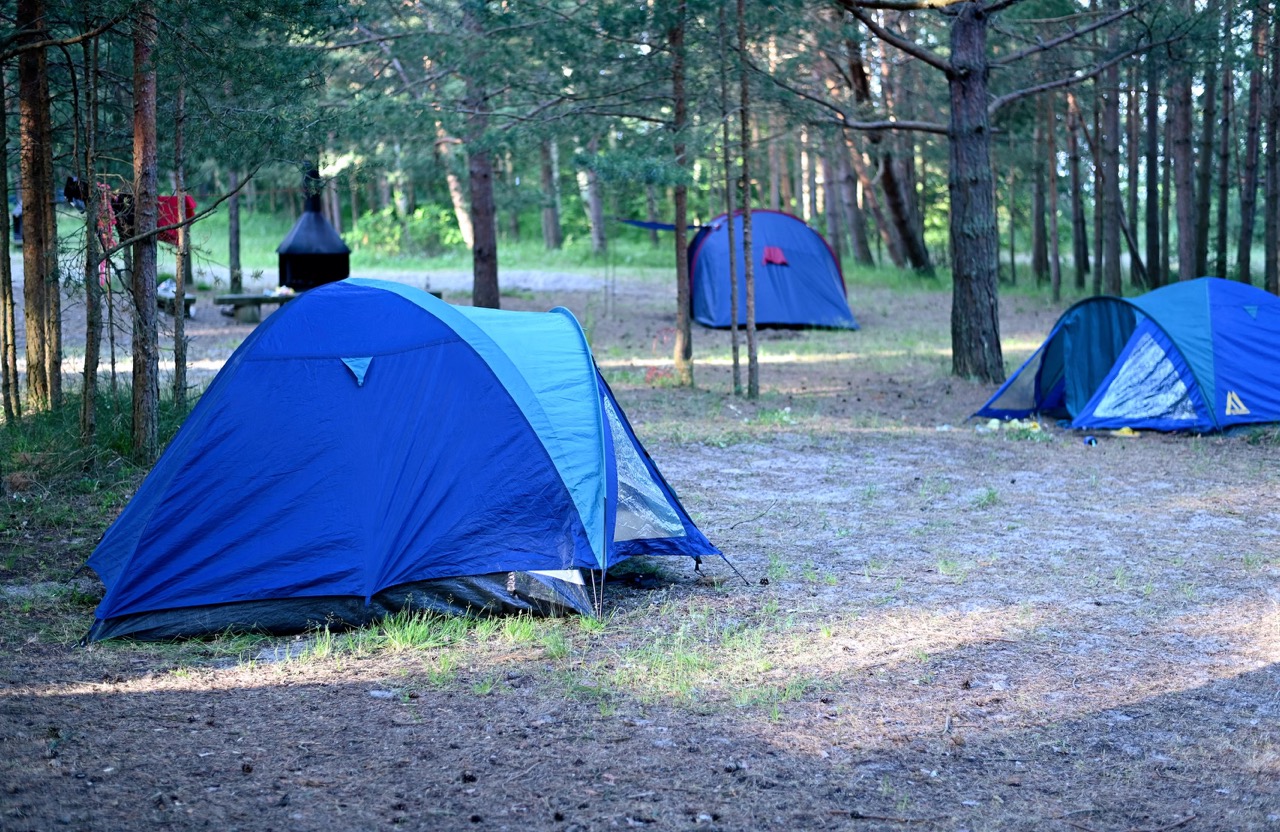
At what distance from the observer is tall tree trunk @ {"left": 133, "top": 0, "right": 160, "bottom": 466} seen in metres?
7.54

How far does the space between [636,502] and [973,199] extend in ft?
28.0

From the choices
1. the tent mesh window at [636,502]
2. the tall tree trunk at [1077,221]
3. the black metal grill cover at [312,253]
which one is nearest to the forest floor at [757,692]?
the tent mesh window at [636,502]

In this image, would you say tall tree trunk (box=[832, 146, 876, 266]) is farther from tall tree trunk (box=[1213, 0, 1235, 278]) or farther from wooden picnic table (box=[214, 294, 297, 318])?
wooden picnic table (box=[214, 294, 297, 318])

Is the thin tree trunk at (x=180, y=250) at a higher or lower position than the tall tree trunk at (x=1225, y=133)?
lower

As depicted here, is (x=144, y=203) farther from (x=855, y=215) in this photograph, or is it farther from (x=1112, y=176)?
(x=855, y=215)

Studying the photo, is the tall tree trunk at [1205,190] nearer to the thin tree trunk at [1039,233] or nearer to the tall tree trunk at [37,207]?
the thin tree trunk at [1039,233]

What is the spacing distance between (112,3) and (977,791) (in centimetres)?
626

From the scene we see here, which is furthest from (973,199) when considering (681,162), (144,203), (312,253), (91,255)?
(312,253)

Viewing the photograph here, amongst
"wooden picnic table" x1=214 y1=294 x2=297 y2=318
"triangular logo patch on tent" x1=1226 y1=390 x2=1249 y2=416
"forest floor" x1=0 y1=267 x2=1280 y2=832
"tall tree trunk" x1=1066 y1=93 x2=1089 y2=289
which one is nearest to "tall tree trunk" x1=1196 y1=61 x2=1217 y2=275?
"tall tree trunk" x1=1066 y1=93 x2=1089 y2=289

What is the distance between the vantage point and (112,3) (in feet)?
22.6

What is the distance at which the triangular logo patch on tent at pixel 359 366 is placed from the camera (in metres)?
5.81

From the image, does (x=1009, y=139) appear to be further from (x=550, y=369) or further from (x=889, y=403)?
(x=550, y=369)

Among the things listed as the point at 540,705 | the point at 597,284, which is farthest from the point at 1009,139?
the point at 540,705

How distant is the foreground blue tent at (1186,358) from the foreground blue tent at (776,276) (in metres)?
8.73
